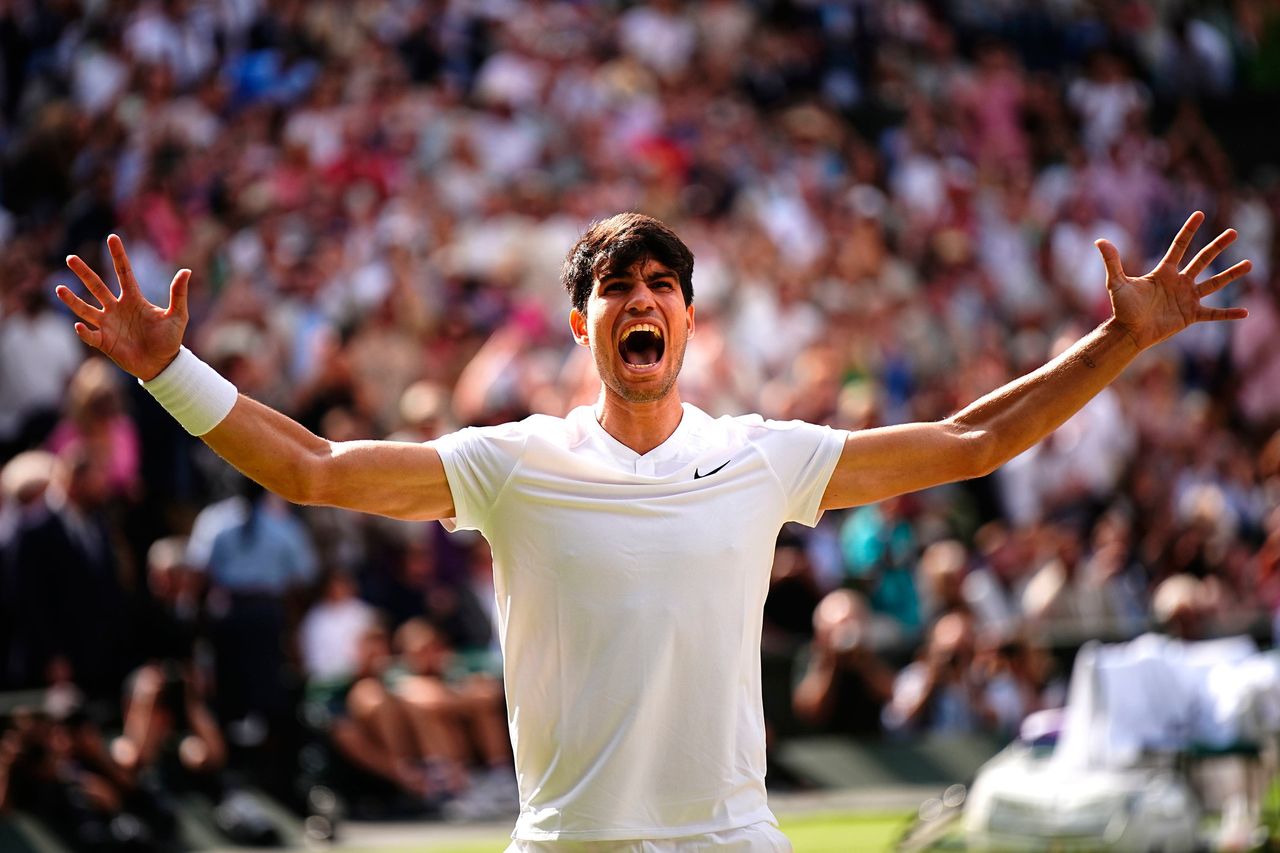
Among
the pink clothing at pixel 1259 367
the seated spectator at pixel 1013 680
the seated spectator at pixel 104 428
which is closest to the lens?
the seated spectator at pixel 104 428

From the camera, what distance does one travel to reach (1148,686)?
963 cm

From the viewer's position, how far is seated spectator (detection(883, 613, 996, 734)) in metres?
12.0

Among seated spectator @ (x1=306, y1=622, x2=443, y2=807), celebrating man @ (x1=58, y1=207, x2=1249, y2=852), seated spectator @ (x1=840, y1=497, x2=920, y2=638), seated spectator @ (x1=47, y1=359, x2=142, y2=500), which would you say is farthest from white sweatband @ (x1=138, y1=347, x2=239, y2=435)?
seated spectator @ (x1=840, y1=497, x2=920, y2=638)

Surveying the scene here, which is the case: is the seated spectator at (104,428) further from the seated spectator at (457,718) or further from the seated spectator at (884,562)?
the seated spectator at (884,562)

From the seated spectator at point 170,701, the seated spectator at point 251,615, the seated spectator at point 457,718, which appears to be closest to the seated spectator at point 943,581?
the seated spectator at point 457,718

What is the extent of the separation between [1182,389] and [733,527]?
43.9ft

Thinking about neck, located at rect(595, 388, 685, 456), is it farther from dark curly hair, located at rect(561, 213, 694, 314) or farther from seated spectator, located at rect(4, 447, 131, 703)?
seated spectator, located at rect(4, 447, 131, 703)

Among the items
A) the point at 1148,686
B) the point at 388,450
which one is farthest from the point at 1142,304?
the point at 1148,686

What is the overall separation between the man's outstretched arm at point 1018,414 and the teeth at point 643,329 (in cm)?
47

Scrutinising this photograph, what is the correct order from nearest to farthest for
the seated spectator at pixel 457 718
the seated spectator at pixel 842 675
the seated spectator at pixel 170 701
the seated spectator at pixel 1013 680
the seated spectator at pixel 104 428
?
the seated spectator at pixel 170 701, the seated spectator at pixel 104 428, the seated spectator at pixel 457 718, the seated spectator at pixel 842 675, the seated spectator at pixel 1013 680

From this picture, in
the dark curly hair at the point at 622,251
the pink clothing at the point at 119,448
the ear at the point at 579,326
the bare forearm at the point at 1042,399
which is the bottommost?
the bare forearm at the point at 1042,399

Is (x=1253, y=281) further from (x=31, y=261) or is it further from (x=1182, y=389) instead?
(x=31, y=261)

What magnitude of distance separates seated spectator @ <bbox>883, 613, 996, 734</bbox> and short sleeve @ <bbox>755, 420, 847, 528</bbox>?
8.13 meters

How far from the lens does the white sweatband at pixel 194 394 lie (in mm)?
3721
